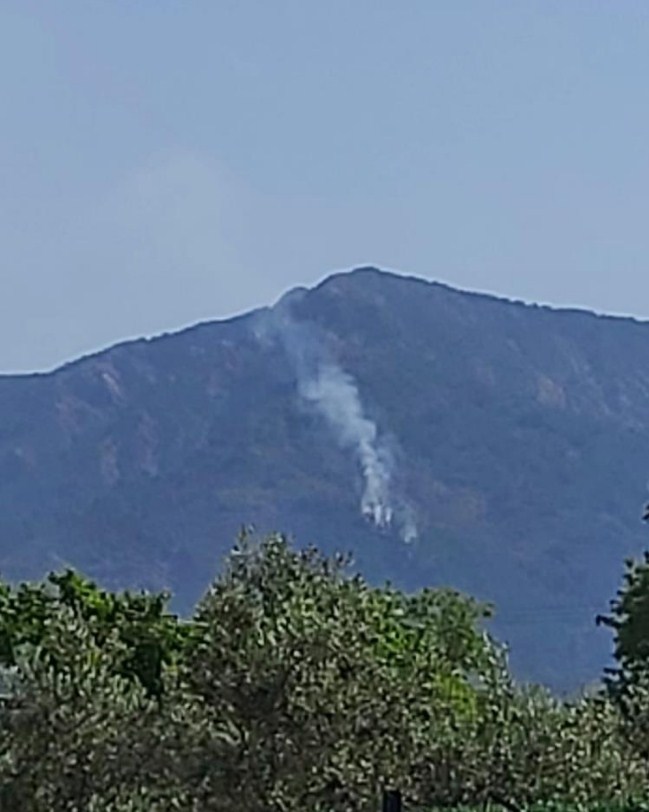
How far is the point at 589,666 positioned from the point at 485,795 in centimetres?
13423

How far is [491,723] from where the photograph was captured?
17.2 m

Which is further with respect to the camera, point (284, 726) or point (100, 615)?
point (100, 615)

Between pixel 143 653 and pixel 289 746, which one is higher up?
pixel 143 653

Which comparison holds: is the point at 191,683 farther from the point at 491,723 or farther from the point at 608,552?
the point at 608,552

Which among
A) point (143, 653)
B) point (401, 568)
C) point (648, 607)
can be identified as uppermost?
point (401, 568)

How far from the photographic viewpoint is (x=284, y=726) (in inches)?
648

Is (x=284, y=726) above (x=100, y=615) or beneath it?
beneath

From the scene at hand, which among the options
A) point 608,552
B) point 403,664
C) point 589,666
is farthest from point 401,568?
point 403,664

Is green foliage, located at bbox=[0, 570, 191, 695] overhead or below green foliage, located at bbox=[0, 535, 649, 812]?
overhead

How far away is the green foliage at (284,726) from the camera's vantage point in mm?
16359

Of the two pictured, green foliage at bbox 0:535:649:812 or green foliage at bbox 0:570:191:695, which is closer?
green foliage at bbox 0:535:649:812

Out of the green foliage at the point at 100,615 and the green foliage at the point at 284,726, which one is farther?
the green foliage at the point at 100,615

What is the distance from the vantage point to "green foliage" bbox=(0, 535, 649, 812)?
16.4 m

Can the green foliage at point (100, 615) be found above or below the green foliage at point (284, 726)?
above
